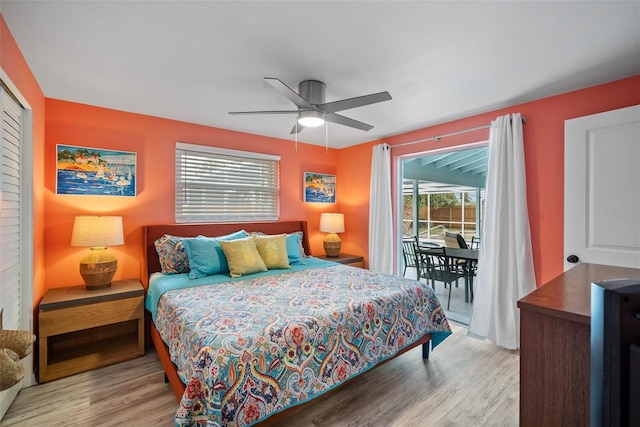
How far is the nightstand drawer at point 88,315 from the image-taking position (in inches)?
88.4

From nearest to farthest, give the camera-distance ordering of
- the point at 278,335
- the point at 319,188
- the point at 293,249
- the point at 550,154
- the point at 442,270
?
the point at 278,335, the point at 550,154, the point at 293,249, the point at 442,270, the point at 319,188

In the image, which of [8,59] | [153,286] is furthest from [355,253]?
[8,59]

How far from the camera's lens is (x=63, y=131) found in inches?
107

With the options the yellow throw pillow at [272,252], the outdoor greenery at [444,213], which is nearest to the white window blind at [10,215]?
the yellow throw pillow at [272,252]

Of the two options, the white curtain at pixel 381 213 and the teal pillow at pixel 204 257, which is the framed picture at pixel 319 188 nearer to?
the white curtain at pixel 381 213

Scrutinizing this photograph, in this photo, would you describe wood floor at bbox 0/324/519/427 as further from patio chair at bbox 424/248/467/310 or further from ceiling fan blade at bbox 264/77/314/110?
ceiling fan blade at bbox 264/77/314/110

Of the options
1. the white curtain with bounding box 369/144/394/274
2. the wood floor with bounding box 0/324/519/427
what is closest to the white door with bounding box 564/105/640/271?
the wood floor with bounding box 0/324/519/427

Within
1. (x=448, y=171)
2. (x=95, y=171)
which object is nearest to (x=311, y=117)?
(x=95, y=171)

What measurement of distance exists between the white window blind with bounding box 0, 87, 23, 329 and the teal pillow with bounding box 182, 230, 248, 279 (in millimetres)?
1161

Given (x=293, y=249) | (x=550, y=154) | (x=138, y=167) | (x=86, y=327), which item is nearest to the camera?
(x=86, y=327)

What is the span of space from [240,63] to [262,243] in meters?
1.78

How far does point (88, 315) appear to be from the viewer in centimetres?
239

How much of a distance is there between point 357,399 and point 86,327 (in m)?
2.27

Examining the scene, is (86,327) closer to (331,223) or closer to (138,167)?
(138,167)
